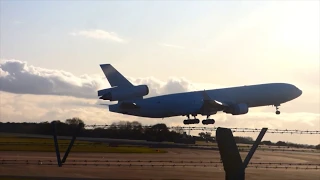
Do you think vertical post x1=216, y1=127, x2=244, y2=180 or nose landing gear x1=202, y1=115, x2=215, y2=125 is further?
nose landing gear x1=202, y1=115, x2=215, y2=125

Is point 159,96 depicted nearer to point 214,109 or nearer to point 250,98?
point 214,109

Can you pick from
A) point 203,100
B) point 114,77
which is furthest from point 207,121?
point 114,77

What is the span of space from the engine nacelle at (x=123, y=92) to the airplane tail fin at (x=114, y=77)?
155 cm

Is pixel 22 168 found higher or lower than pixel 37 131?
lower

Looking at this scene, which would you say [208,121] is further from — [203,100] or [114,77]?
[114,77]

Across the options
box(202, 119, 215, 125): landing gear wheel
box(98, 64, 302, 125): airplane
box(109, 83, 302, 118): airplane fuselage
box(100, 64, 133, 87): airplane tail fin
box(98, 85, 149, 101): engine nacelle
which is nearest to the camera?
box(98, 85, 149, 101): engine nacelle

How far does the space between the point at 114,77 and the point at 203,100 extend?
1183 centimetres

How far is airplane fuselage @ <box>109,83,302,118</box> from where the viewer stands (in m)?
67.2

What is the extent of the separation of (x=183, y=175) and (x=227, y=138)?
47.6 feet

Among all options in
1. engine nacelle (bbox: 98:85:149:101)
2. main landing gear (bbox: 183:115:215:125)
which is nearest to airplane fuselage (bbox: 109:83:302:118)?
main landing gear (bbox: 183:115:215:125)

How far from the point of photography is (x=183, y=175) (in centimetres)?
2695

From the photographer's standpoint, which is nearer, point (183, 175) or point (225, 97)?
point (183, 175)

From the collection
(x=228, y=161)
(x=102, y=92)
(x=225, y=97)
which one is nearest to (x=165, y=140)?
(x=102, y=92)

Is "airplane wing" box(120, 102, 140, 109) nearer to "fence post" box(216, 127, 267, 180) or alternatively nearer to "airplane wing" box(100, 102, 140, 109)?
"airplane wing" box(100, 102, 140, 109)
